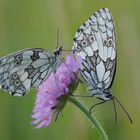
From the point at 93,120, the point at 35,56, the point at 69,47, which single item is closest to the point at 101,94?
the point at 93,120

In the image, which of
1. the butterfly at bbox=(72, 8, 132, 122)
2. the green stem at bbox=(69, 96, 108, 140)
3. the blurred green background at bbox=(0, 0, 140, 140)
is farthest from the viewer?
the blurred green background at bbox=(0, 0, 140, 140)

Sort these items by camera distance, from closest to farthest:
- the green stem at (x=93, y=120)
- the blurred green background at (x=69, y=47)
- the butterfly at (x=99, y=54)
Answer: the green stem at (x=93, y=120), the butterfly at (x=99, y=54), the blurred green background at (x=69, y=47)

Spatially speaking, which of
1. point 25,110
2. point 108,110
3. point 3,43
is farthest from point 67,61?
point 3,43

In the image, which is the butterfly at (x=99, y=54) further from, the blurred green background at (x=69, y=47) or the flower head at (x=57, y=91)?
the blurred green background at (x=69, y=47)

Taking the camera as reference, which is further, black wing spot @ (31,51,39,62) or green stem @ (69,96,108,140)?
black wing spot @ (31,51,39,62)

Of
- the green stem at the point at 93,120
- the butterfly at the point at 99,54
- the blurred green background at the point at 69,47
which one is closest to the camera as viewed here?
the green stem at the point at 93,120

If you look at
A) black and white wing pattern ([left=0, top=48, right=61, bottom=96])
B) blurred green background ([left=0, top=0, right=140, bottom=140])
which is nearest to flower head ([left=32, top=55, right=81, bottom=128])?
black and white wing pattern ([left=0, top=48, right=61, bottom=96])

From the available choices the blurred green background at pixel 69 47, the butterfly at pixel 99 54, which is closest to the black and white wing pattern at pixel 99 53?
the butterfly at pixel 99 54

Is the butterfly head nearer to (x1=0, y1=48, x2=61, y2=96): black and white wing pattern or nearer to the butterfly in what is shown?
the butterfly
